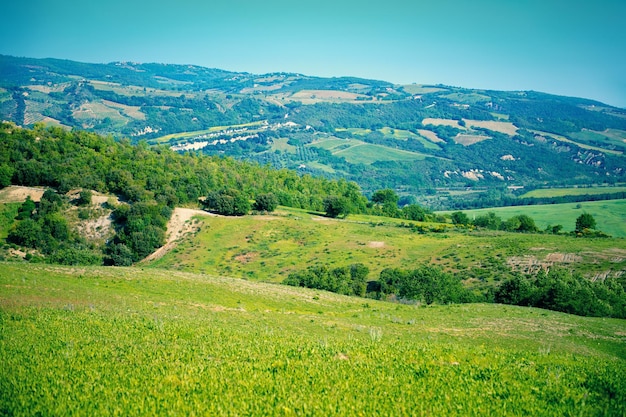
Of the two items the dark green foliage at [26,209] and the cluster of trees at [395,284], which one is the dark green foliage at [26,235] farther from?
the cluster of trees at [395,284]

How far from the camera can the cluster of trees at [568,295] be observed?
158 feet

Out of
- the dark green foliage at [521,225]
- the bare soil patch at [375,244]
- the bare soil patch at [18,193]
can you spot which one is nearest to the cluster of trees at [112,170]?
the bare soil patch at [18,193]

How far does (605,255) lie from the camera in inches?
2756

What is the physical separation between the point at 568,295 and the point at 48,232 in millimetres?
85437

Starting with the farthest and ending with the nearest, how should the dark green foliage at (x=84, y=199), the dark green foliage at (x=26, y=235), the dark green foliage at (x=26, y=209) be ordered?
1. the dark green foliage at (x=84, y=199)
2. the dark green foliage at (x=26, y=209)
3. the dark green foliage at (x=26, y=235)

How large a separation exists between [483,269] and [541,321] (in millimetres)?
33585

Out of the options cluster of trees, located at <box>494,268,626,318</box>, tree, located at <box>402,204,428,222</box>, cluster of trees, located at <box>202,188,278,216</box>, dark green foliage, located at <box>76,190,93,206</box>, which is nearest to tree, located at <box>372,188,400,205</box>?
tree, located at <box>402,204,428,222</box>

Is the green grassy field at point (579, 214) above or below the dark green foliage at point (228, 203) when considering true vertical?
below

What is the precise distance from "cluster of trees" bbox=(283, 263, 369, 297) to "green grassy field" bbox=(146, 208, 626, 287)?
3682mm

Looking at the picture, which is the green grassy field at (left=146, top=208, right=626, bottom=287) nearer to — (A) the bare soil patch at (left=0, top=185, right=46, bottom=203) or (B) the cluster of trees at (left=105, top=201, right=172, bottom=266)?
(B) the cluster of trees at (left=105, top=201, right=172, bottom=266)

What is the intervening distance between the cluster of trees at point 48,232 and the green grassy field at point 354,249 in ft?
48.4

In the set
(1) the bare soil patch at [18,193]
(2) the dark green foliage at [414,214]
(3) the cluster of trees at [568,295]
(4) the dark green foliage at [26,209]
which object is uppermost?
(3) the cluster of trees at [568,295]

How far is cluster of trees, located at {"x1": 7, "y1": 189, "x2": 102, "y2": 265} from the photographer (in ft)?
263

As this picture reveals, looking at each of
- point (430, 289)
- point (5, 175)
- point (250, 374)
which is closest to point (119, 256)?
point (5, 175)
